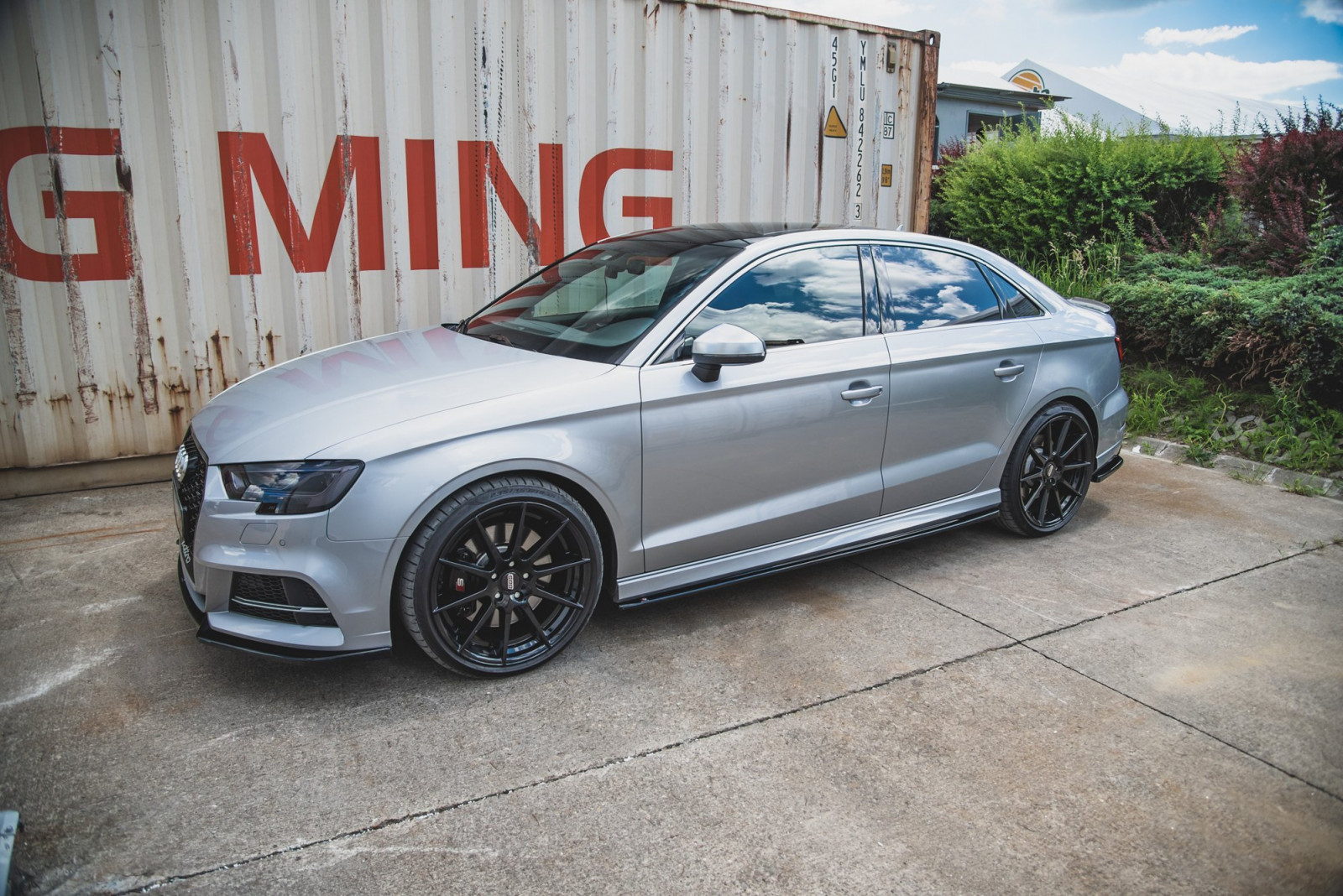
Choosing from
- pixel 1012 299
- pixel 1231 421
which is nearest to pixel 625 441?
pixel 1012 299

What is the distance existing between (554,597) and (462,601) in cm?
33

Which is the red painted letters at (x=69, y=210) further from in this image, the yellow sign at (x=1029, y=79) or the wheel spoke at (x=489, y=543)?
the yellow sign at (x=1029, y=79)

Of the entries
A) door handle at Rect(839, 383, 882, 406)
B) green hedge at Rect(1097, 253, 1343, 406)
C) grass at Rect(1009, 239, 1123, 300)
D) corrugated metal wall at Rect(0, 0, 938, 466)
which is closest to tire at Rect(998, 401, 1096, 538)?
door handle at Rect(839, 383, 882, 406)

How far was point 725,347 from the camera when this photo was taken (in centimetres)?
332

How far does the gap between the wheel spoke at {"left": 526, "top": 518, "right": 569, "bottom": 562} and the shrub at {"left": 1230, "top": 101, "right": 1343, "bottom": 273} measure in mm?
6946

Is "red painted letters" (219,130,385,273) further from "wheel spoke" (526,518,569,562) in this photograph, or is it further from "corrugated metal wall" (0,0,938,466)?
"wheel spoke" (526,518,569,562)

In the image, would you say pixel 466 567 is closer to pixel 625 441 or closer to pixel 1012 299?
pixel 625 441

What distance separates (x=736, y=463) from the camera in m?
3.59

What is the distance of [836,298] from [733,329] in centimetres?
77

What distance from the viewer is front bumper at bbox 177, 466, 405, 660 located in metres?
2.91

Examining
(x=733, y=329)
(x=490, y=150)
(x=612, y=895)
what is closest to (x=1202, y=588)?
(x=733, y=329)

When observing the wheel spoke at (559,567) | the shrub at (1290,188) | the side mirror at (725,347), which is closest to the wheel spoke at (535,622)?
the wheel spoke at (559,567)

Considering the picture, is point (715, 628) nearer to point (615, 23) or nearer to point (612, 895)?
point (612, 895)

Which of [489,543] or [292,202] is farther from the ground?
[292,202]
